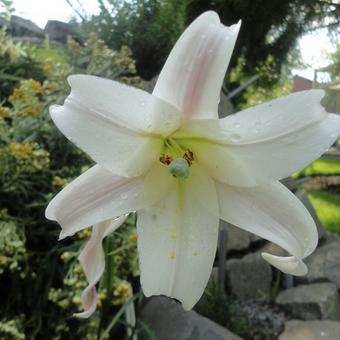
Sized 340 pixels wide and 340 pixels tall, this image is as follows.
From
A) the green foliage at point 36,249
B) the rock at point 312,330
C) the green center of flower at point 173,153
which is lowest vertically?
the rock at point 312,330

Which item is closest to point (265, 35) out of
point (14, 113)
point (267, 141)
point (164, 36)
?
point (164, 36)

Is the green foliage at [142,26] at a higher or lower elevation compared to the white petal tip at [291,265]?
higher

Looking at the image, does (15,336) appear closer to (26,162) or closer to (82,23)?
(26,162)

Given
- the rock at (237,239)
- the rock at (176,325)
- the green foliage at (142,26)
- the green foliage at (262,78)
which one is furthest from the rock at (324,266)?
the green foliage at (142,26)

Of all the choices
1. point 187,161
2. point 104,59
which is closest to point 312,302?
point 104,59

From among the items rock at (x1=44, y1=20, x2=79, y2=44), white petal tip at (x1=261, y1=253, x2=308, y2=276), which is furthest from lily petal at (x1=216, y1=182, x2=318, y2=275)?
rock at (x1=44, y1=20, x2=79, y2=44)

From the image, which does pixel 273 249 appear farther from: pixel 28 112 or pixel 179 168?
pixel 179 168

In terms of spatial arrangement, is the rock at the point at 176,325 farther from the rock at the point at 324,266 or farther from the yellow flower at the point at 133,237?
the rock at the point at 324,266
